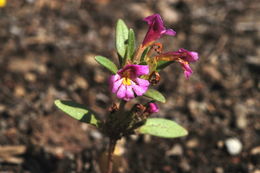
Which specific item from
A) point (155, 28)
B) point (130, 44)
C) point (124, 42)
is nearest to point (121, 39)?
point (124, 42)

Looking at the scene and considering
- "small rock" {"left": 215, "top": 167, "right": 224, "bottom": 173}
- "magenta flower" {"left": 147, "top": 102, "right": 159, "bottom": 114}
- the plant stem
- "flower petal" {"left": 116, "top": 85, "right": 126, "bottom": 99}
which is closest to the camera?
"flower petal" {"left": 116, "top": 85, "right": 126, "bottom": 99}

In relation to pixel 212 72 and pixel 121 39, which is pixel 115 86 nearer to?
pixel 121 39

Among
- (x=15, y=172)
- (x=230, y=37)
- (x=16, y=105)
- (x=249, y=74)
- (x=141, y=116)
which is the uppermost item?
(x=230, y=37)

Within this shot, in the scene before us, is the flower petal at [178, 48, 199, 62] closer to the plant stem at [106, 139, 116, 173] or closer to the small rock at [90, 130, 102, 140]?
the plant stem at [106, 139, 116, 173]

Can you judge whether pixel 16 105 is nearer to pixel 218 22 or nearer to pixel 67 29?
pixel 67 29

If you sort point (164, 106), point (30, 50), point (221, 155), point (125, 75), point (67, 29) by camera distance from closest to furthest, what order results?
point (125, 75)
point (221, 155)
point (164, 106)
point (30, 50)
point (67, 29)

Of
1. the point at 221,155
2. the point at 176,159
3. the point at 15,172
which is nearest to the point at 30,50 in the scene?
the point at 15,172

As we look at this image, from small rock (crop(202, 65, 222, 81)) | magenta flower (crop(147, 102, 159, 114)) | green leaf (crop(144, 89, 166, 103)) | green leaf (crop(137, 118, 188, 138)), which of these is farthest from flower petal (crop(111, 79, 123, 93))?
small rock (crop(202, 65, 222, 81))
